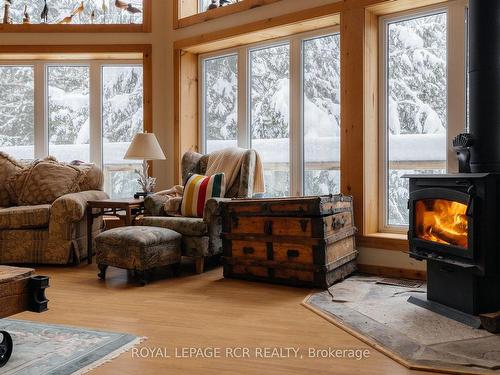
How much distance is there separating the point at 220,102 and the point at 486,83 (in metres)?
3.10

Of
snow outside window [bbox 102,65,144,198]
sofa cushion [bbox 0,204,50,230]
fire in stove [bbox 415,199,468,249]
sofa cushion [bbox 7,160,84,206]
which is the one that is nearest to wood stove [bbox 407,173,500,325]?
fire in stove [bbox 415,199,468,249]

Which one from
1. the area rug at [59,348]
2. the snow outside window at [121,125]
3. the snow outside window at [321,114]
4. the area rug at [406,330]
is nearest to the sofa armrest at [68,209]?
the snow outside window at [121,125]

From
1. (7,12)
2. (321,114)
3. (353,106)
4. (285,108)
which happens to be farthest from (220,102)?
(7,12)

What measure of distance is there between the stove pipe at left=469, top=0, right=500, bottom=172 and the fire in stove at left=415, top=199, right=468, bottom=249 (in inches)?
10.4

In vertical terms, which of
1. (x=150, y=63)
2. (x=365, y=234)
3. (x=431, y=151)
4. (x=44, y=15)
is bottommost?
(x=365, y=234)

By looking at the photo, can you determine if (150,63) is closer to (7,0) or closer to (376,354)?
(7,0)

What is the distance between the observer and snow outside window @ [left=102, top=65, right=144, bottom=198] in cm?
573

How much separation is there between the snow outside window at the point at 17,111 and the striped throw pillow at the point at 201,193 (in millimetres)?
2308

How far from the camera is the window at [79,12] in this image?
5.72 m

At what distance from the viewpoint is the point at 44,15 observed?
5605 millimetres

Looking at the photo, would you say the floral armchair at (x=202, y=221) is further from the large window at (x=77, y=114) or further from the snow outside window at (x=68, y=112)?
the snow outside window at (x=68, y=112)

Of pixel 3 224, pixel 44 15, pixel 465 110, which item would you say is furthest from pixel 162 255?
pixel 44 15

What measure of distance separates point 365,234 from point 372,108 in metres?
1.03

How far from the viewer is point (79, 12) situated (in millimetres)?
5703
